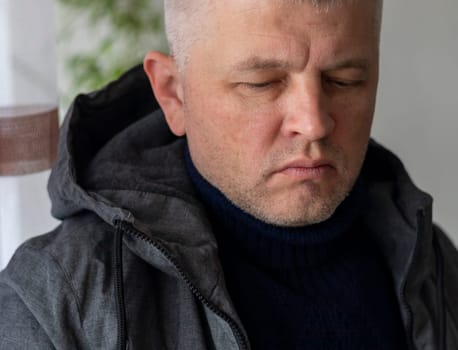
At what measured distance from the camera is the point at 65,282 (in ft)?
3.21

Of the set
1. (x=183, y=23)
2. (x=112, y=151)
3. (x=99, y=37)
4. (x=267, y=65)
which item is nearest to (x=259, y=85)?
(x=267, y=65)

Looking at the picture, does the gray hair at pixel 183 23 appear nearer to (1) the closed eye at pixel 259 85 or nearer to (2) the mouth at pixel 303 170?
(1) the closed eye at pixel 259 85

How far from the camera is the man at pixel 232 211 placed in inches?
39.1

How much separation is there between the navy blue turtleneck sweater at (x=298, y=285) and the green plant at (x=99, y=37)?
52 cm

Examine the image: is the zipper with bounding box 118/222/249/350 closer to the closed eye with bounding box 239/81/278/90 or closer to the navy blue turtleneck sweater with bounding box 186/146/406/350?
the navy blue turtleneck sweater with bounding box 186/146/406/350

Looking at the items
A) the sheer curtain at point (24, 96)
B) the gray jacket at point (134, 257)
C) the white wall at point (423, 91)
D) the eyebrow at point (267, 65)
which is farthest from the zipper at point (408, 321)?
the white wall at point (423, 91)

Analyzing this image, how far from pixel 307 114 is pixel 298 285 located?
275mm

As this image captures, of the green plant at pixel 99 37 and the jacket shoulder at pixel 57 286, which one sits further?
the green plant at pixel 99 37

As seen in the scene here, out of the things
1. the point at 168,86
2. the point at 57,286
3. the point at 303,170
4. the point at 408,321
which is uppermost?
the point at 168,86

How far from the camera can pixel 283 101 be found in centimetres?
103

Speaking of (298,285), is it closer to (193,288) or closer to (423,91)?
(193,288)

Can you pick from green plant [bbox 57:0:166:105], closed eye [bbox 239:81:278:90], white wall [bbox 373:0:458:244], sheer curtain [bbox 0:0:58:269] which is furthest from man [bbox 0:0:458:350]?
white wall [bbox 373:0:458:244]

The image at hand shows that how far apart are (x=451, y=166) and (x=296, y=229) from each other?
91 cm

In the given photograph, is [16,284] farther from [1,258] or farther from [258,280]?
[1,258]
